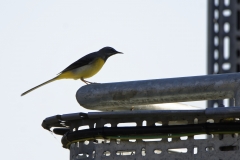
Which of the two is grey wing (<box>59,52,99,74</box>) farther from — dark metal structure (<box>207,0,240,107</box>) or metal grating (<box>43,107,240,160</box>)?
metal grating (<box>43,107,240,160</box>)

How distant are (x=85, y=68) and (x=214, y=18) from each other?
2.75 metres

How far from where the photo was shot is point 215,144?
3697 millimetres

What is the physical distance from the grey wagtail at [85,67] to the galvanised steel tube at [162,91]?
7.97 metres

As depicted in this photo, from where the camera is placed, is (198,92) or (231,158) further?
(198,92)

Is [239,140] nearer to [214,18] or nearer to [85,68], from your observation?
[214,18]

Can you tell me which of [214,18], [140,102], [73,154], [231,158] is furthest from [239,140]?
[214,18]

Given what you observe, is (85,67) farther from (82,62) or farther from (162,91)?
(162,91)

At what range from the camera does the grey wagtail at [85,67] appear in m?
12.2

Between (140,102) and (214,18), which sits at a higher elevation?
(214,18)

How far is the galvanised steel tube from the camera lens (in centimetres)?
384

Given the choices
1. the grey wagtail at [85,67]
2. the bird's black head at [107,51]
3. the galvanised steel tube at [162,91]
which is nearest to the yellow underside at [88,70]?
the grey wagtail at [85,67]

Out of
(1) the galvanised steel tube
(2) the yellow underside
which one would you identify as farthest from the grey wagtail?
(1) the galvanised steel tube

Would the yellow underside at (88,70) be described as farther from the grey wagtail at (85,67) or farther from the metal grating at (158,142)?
the metal grating at (158,142)

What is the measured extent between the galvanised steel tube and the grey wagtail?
26.1 feet
